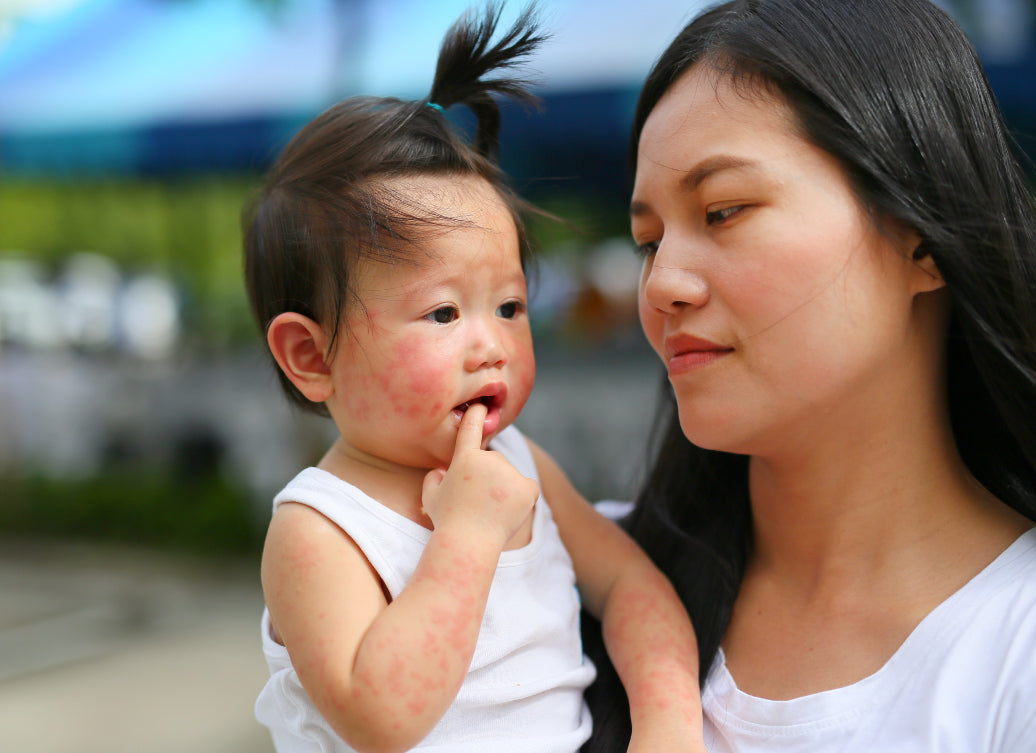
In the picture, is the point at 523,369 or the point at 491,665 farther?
the point at 523,369

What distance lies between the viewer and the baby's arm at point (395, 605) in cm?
113

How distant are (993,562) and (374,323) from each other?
0.91 meters

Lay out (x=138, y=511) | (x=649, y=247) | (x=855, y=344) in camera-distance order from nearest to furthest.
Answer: (x=855, y=344)
(x=649, y=247)
(x=138, y=511)

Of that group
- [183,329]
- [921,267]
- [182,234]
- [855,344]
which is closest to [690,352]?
[855,344]

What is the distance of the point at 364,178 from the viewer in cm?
139

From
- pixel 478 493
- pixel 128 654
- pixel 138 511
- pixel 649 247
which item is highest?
pixel 649 247

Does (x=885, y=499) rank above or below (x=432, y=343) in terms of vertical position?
below

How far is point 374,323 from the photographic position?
1.33m

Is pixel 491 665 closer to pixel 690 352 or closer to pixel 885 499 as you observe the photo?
pixel 690 352

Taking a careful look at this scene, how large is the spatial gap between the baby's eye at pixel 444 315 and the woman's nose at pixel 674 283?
280 mm

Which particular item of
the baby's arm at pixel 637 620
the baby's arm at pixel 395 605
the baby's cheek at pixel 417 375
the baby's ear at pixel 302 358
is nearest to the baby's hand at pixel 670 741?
the baby's arm at pixel 637 620

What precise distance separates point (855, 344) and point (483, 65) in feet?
2.51

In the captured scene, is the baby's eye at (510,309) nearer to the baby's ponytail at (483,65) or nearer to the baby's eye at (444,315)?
the baby's eye at (444,315)

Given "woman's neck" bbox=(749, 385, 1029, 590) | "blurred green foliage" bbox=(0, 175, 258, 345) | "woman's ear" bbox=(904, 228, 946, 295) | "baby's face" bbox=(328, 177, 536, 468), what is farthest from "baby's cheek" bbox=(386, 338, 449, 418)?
"blurred green foliage" bbox=(0, 175, 258, 345)
